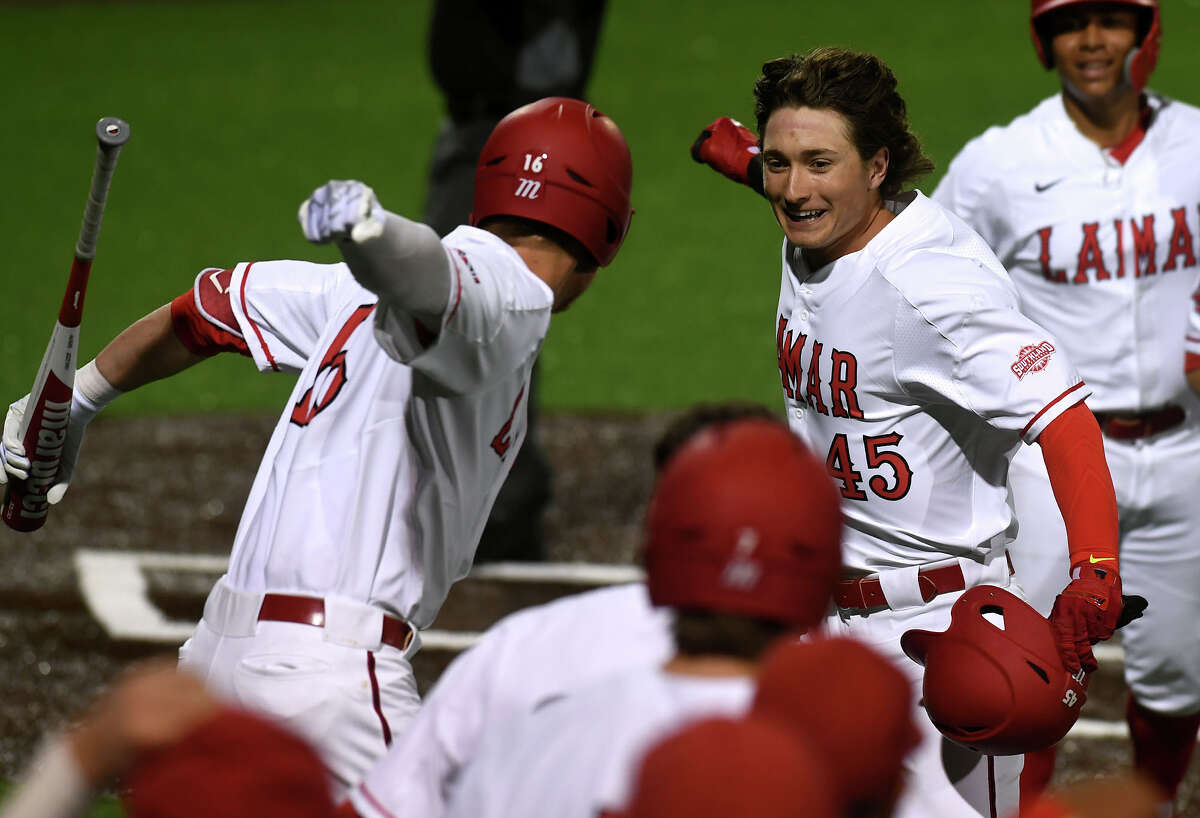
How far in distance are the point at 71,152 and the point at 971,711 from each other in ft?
52.6

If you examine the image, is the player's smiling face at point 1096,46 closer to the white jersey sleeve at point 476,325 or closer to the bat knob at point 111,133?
the white jersey sleeve at point 476,325

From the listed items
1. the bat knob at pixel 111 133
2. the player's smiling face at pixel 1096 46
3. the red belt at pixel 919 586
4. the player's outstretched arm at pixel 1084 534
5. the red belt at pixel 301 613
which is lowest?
the red belt at pixel 301 613

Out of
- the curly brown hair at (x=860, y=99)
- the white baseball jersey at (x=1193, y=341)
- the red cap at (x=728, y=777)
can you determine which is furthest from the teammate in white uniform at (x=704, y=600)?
the white baseball jersey at (x=1193, y=341)

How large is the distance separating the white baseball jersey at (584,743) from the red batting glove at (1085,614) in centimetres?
147

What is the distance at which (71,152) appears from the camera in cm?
1764

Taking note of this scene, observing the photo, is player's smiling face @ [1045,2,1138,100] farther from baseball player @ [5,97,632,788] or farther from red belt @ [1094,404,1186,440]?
baseball player @ [5,97,632,788]

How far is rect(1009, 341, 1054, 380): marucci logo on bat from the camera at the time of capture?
11.7 feet

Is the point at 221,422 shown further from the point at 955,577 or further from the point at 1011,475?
the point at 955,577

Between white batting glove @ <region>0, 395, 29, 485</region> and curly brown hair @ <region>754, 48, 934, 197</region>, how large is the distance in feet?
6.20

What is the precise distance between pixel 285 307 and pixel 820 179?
4.03 feet

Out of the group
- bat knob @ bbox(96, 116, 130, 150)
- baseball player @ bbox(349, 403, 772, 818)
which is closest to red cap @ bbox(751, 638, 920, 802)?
baseball player @ bbox(349, 403, 772, 818)

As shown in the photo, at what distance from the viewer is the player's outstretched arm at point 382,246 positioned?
8.61ft

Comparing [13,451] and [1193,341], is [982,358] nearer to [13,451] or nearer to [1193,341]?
[1193,341]

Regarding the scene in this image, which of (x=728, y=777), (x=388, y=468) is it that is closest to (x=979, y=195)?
(x=388, y=468)
